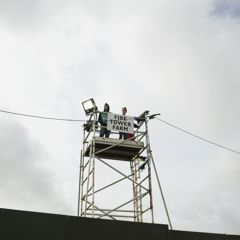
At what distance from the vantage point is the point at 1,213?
1095cm

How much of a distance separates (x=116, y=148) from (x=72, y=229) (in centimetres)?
753

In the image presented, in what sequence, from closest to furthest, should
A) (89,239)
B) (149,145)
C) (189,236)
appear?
(89,239), (189,236), (149,145)

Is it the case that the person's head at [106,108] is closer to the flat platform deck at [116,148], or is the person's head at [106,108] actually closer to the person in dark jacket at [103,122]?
the person in dark jacket at [103,122]

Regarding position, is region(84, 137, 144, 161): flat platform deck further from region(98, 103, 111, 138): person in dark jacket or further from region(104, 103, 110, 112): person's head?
region(104, 103, 110, 112): person's head

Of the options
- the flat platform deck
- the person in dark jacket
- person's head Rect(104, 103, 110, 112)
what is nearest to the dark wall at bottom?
the flat platform deck

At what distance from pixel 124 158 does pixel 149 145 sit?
60.6 inches

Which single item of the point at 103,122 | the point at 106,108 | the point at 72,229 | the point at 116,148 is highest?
the point at 106,108

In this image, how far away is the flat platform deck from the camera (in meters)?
18.5

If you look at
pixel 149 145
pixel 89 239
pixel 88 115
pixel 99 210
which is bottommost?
pixel 89 239

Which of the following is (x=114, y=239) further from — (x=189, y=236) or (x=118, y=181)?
(x=118, y=181)

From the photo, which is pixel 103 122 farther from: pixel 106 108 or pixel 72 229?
pixel 72 229

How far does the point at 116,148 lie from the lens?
1898cm

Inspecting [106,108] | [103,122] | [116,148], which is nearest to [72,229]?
[116,148]

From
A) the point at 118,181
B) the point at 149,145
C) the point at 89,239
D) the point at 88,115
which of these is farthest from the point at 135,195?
the point at 89,239
